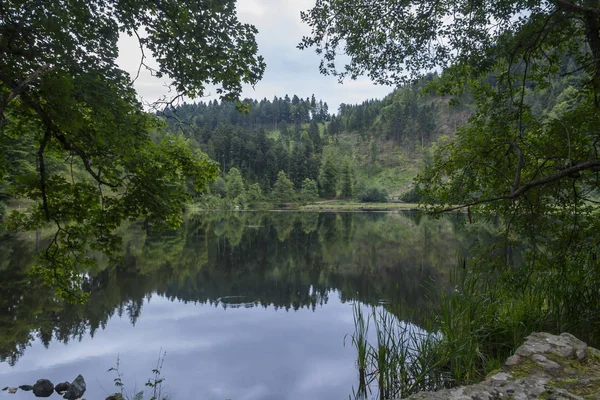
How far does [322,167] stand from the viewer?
9981 cm

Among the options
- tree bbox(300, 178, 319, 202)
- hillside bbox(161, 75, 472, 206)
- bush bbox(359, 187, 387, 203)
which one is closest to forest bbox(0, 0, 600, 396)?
hillside bbox(161, 75, 472, 206)

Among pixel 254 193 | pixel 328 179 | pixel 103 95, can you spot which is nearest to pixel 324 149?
pixel 328 179

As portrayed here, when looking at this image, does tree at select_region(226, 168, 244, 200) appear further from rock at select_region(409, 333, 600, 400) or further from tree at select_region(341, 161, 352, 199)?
rock at select_region(409, 333, 600, 400)

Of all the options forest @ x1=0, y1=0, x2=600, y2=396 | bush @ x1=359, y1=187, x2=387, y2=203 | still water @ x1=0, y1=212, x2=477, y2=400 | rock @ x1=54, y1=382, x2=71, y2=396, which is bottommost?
still water @ x1=0, y1=212, x2=477, y2=400

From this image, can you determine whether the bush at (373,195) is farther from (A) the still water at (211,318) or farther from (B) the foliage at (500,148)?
(B) the foliage at (500,148)

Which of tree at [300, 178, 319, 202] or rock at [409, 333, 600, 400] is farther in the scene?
tree at [300, 178, 319, 202]

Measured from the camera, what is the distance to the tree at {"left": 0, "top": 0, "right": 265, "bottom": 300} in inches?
161

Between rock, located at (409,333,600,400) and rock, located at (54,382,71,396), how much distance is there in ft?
29.0

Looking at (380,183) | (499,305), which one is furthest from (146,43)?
(380,183)

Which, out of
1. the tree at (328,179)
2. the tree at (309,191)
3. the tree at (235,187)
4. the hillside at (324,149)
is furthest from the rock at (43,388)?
the tree at (328,179)

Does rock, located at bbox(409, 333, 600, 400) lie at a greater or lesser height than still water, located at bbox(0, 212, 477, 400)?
greater

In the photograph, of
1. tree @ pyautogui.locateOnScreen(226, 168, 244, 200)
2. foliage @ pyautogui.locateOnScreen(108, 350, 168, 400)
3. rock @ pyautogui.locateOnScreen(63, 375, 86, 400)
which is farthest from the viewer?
tree @ pyautogui.locateOnScreen(226, 168, 244, 200)

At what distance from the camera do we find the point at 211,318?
1433 cm

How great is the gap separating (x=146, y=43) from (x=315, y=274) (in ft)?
58.8
